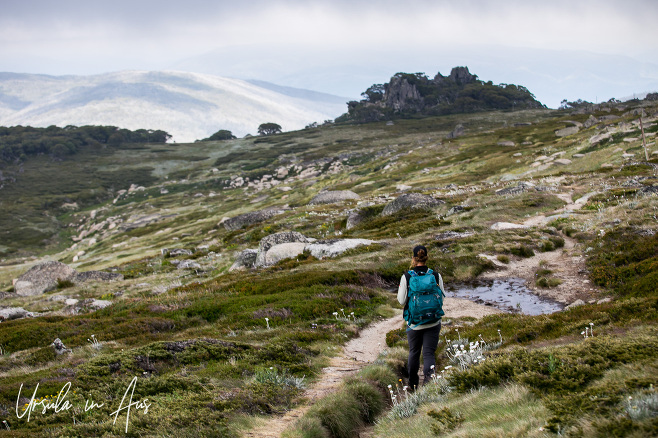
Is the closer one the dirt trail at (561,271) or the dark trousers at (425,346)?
the dark trousers at (425,346)

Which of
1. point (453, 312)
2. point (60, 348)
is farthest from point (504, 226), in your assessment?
point (60, 348)

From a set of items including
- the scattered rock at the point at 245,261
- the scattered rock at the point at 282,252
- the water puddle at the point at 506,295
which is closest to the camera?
the water puddle at the point at 506,295

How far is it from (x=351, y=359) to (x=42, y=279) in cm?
3616

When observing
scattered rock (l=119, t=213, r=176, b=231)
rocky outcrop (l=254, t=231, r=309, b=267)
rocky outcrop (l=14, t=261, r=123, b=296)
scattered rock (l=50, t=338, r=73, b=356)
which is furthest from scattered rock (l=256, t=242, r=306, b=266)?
scattered rock (l=119, t=213, r=176, b=231)

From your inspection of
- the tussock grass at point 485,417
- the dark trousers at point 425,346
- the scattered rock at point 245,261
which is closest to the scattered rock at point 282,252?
the scattered rock at point 245,261

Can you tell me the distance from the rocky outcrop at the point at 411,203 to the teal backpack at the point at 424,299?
104 ft

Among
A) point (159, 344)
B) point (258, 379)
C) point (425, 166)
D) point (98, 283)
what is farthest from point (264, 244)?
point (425, 166)

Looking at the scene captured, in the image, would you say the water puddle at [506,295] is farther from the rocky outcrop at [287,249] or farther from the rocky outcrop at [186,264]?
the rocky outcrop at [186,264]

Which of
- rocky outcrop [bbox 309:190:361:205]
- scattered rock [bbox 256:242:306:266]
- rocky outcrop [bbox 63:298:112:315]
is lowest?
rocky outcrop [bbox 63:298:112:315]

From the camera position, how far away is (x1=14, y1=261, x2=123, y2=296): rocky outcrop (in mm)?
35281

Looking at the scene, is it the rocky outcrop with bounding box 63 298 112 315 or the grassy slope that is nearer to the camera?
the grassy slope

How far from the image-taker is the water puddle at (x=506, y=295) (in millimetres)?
15257

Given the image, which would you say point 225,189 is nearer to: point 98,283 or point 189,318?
point 98,283

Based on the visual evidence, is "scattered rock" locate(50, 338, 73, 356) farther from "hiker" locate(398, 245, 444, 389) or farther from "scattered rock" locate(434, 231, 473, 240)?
"scattered rock" locate(434, 231, 473, 240)
